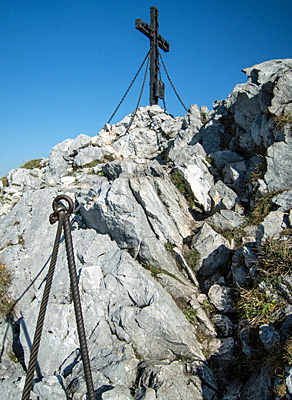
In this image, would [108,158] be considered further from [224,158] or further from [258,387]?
[258,387]

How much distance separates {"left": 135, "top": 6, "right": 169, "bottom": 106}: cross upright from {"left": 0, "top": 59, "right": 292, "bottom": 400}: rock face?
671 cm

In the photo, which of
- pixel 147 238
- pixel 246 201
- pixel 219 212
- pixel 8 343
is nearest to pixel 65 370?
pixel 8 343

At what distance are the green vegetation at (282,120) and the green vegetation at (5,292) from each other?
11.1 meters

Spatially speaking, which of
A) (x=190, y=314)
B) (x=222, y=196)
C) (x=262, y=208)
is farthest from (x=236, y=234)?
(x=190, y=314)

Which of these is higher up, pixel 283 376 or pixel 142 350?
pixel 142 350

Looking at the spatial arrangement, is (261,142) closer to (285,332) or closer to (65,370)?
(285,332)

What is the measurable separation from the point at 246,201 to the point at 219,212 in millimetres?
1136

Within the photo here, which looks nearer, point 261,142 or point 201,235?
point 201,235

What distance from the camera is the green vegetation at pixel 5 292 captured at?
8.52 meters

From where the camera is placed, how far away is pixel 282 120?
10.3 metres

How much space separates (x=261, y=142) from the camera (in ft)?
37.7

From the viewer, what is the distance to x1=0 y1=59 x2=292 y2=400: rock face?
6.36 m

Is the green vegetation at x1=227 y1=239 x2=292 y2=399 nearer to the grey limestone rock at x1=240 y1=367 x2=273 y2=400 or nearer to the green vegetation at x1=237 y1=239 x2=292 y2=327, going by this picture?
the green vegetation at x1=237 y1=239 x2=292 y2=327

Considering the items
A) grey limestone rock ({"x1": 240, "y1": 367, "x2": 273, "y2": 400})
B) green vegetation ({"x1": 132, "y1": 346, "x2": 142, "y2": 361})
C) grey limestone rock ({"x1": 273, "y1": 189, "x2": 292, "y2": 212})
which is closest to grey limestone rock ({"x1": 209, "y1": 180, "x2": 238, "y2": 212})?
grey limestone rock ({"x1": 273, "y1": 189, "x2": 292, "y2": 212})
